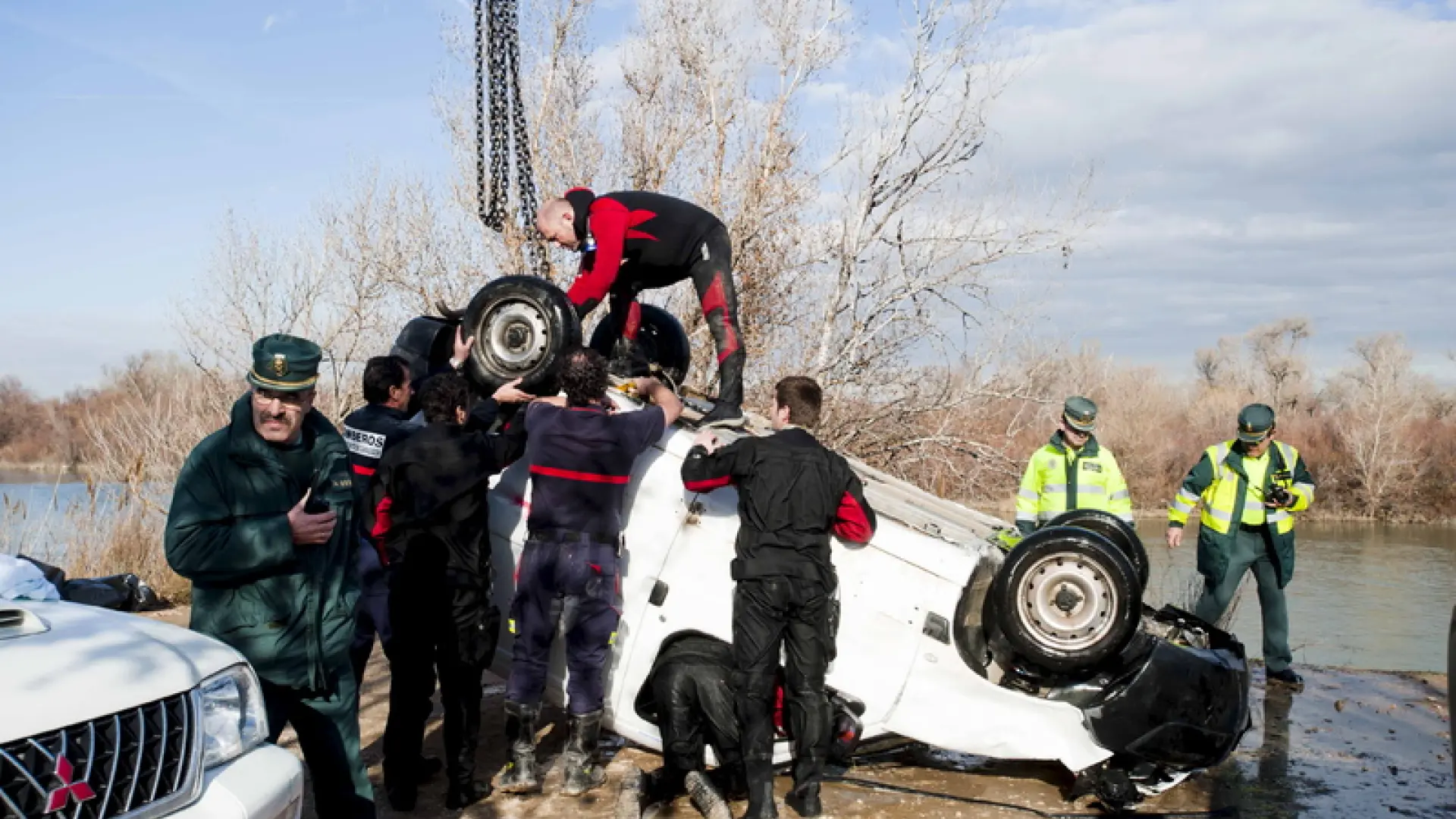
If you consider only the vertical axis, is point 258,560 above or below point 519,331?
below

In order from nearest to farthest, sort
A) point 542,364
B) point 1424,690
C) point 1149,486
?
1. point 542,364
2. point 1424,690
3. point 1149,486

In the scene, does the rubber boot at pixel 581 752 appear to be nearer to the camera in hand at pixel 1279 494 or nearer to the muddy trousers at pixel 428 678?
the muddy trousers at pixel 428 678

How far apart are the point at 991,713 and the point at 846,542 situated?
0.93 meters

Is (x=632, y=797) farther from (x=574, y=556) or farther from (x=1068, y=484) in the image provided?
(x=1068, y=484)

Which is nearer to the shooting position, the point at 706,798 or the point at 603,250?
the point at 706,798

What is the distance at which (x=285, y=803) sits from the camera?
288 centimetres

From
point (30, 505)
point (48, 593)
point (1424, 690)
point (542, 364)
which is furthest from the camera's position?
point (30, 505)

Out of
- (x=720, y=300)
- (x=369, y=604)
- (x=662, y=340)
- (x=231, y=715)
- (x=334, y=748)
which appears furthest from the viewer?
(x=662, y=340)

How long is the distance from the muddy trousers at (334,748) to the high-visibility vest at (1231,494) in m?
6.08

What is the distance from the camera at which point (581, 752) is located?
15.5 ft

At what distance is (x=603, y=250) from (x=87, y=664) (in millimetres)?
3365

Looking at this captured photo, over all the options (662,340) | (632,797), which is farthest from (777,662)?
(662,340)

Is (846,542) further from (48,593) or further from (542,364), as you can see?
(48,593)

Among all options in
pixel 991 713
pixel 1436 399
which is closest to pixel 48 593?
pixel 991 713
